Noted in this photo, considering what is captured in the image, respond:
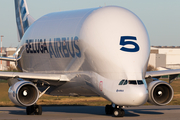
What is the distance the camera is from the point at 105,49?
20766 millimetres

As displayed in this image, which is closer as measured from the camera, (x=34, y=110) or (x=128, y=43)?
(x=128, y=43)

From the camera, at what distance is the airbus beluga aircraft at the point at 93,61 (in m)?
20.2

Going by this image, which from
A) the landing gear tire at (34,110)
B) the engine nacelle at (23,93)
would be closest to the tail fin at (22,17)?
the landing gear tire at (34,110)

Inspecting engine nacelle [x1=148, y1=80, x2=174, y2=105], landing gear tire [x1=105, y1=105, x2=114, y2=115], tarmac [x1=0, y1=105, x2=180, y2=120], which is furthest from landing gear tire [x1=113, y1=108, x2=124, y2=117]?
landing gear tire [x1=105, y1=105, x2=114, y2=115]

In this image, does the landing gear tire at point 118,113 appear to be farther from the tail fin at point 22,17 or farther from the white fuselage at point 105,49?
the tail fin at point 22,17

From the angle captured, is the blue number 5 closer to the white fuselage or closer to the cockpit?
the white fuselage

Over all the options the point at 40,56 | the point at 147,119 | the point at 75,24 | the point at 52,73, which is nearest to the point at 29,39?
the point at 40,56

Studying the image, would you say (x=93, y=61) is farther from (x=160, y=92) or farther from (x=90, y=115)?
(x=160, y=92)

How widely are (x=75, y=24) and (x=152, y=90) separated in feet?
19.5

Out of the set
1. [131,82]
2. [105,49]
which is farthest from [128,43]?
[131,82]

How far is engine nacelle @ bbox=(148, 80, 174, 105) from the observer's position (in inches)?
903

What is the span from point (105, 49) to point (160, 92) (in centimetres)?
486

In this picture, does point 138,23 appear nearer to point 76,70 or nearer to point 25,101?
point 76,70

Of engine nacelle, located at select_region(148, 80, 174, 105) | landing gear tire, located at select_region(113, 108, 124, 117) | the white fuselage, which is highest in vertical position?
the white fuselage
